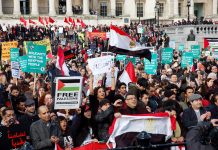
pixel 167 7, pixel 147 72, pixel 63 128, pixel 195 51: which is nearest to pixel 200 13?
pixel 167 7

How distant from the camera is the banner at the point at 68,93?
34.0 ft

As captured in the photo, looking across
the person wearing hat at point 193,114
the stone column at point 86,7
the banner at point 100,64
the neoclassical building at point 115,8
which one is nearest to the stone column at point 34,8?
the neoclassical building at point 115,8

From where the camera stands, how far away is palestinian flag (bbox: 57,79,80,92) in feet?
34.4

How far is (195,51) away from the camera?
2427 cm

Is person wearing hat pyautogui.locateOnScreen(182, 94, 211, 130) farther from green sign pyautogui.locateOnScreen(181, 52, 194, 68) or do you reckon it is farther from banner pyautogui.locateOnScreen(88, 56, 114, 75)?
green sign pyautogui.locateOnScreen(181, 52, 194, 68)

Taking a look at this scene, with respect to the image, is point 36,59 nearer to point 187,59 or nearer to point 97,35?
point 187,59

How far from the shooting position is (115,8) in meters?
71.2

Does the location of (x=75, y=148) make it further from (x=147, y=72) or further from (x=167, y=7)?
(x=167, y=7)

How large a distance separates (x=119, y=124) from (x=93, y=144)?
65 cm

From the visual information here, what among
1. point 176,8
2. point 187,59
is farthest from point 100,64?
point 176,8

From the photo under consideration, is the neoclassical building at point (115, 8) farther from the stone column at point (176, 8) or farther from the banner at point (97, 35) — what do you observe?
the banner at point (97, 35)

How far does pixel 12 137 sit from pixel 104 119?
1574mm

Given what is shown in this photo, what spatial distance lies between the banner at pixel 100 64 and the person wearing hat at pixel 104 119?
410 cm

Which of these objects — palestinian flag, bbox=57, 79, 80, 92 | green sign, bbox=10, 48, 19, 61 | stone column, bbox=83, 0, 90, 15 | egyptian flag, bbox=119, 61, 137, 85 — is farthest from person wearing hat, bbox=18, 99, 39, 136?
stone column, bbox=83, 0, 90, 15
